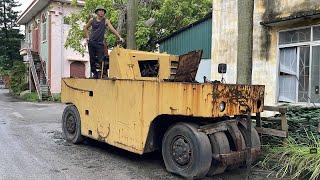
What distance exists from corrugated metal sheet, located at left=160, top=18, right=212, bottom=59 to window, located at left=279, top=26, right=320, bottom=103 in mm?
3584

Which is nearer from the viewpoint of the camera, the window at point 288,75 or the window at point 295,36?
the window at point 295,36

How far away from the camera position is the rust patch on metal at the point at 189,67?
7.26 meters

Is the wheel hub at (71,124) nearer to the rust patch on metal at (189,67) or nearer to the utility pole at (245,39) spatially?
the rust patch on metal at (189,67)

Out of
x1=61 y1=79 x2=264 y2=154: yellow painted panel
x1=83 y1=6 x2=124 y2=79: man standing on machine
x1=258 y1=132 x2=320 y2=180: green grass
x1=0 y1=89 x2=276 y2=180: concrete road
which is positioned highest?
x1=83 y1=6 x2=124 y2=79: man standing on machine

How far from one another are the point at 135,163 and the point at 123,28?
10163 mm

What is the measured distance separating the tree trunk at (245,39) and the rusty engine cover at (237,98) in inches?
65.9

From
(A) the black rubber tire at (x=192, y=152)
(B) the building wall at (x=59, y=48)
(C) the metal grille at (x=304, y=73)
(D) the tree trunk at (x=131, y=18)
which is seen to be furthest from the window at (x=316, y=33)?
(B) the building wall at (x=59, y=48)

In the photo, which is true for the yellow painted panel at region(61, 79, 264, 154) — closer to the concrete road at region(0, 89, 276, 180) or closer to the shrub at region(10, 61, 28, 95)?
the concrete road at region(0, 89, 276, 180)

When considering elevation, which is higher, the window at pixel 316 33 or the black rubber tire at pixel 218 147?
the window at pixel 316 33

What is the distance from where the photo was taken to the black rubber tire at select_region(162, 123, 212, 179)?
621cm

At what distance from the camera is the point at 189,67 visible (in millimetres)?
7473

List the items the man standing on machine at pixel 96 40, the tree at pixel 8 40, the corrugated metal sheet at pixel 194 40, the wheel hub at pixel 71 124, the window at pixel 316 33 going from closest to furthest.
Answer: the man standing on machine at pixel 96 40 < the wheel hub at pixel 71 124 < the window at pixel 316 33 < the corrugated metal sheet at pixel 194 40 < the tree at pixel 8 40

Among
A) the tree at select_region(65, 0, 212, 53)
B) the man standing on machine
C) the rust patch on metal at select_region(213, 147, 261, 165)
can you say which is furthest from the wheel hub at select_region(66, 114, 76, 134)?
the tree at select_region(65, 0, 212, 53)

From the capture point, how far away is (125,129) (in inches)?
291
